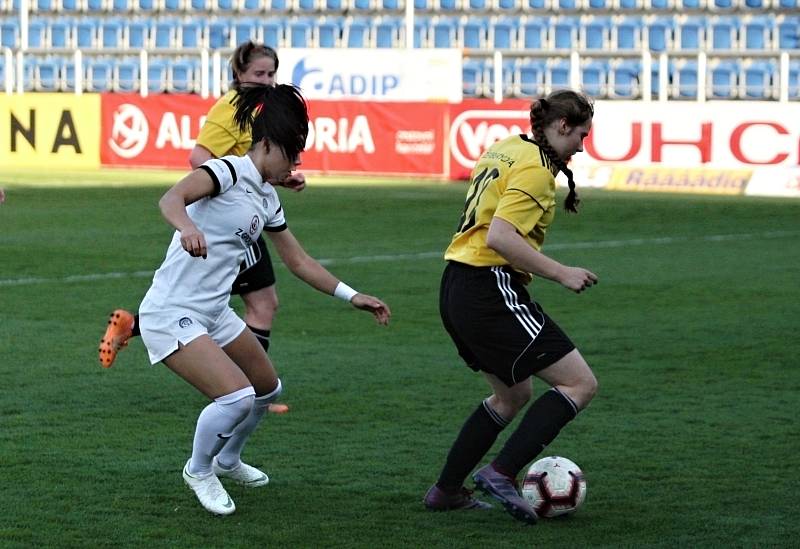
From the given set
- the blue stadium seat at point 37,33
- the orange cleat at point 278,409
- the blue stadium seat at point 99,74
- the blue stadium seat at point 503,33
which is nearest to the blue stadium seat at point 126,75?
the blue stadium seat at point 99,74

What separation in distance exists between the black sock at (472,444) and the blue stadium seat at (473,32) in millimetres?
28814

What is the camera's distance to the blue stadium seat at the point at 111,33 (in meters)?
37.5

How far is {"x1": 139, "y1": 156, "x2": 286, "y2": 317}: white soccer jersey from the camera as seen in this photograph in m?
5.85

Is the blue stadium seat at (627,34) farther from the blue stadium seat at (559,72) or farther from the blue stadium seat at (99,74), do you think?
the blue stadium seat at (99,74)

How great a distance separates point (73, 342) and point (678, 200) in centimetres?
1531

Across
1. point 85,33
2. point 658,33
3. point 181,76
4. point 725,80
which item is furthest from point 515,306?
point 85,33

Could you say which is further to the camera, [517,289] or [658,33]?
[658,33]

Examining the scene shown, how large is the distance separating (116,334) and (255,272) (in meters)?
2.02

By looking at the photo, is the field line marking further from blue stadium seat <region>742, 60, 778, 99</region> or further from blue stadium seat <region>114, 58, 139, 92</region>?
blue stadium seat <region>114, 58, 139, 92</region>

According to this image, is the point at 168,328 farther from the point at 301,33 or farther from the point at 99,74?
the point at 99,74

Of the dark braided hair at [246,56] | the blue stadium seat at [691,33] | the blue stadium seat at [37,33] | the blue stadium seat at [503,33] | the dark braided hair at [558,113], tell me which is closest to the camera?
the dark braided hair at [558,113]

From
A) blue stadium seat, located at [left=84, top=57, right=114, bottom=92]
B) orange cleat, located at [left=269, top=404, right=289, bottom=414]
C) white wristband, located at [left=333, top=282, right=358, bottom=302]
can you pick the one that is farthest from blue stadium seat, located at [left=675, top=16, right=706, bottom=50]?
white wristband, located at [left=333, top=282, right=358, bottom=302]

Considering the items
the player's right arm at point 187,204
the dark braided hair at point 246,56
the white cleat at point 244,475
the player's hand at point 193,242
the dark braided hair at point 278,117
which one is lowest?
the white cleat at point 244,475

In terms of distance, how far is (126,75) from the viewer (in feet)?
118
